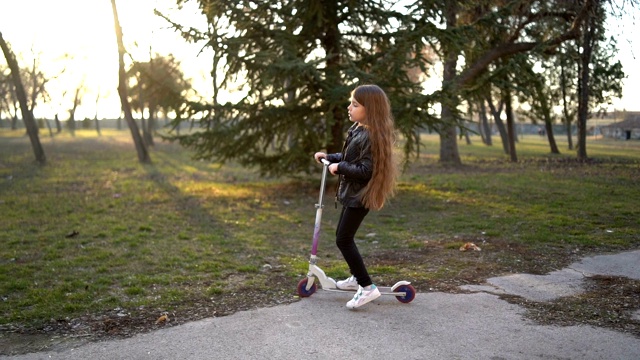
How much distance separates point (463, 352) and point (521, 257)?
3496 mm

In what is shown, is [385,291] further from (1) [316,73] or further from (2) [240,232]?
Result: (1) [316,73]

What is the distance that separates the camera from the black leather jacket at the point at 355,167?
16.2 ft

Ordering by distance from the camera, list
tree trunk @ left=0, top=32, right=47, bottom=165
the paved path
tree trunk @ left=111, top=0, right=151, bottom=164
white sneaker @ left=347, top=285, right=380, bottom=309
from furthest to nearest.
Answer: tree trunk @ left=111, top=0, right=151, bottom=164 → tree trunk @ left=0, top=32, right=47, bottom=165 → white sneaker @ left=347, top=285, right=380, bottom=309 → the paved path

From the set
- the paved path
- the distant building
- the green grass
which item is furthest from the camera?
the distant building

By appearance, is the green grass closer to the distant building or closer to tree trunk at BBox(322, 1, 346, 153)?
the distant building

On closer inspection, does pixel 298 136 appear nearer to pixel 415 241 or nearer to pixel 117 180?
pixel 415 241

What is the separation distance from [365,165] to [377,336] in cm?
149

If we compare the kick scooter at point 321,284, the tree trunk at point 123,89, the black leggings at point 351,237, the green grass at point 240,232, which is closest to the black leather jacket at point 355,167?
the black leggings at point 351,237

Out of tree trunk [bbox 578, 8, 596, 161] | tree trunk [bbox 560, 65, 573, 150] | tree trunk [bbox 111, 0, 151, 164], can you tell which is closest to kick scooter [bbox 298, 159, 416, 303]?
tree trunk [bbox 578, 8, 596, 161]

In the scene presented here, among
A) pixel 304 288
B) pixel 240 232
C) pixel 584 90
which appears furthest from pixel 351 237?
pixel 584 90

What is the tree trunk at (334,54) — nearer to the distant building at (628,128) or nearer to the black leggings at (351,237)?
the black leggings at (351,237)

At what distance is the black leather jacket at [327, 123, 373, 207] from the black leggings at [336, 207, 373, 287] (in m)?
0.11

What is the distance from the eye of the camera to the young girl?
4.98m

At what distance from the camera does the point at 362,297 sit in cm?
511
